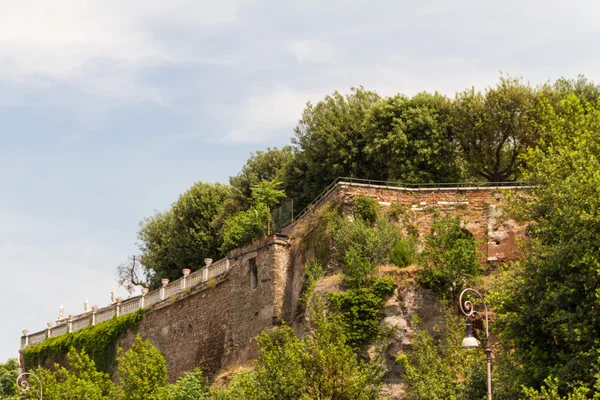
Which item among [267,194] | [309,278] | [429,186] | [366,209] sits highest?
[267,194]

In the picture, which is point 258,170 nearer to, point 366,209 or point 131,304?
point 131,304

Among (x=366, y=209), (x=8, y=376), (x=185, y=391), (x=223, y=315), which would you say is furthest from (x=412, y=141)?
(x=8, y=376)

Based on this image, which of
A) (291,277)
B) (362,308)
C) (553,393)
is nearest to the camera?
(553,393)

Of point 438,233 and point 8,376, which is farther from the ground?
point 438,233

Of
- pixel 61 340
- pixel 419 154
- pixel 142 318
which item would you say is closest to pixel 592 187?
pixel 419 154

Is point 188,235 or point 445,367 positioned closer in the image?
point 445,367

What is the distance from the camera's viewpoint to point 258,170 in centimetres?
6259

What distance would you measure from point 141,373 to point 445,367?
45.8 ft

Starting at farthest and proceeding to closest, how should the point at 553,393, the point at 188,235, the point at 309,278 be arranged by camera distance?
the point at 188,235 < the point at 309,278 < the point at 553,393

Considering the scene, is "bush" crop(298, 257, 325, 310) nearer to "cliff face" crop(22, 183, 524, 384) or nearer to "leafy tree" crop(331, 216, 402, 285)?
"cliff face" crop(22, 183, 524, 384)

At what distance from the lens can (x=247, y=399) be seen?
3606cm

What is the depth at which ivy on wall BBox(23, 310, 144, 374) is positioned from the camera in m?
54.2

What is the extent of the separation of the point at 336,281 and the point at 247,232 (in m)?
10.6

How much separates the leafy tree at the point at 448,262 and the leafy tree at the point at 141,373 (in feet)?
36.8
